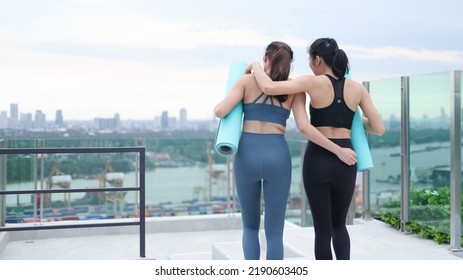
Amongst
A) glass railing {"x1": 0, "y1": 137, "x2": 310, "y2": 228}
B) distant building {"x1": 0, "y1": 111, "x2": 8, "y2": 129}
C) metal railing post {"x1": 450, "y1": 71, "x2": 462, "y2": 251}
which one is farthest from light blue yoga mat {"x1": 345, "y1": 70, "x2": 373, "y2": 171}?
distant building {"x1": 0, "y1": 111, "x2": 8, "y2": 129}

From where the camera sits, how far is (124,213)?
6504mm

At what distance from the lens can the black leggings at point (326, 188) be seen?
2.83 meters

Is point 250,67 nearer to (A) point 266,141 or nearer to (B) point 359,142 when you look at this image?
(A) point 266,141

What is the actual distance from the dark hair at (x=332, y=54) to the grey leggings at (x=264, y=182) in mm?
464

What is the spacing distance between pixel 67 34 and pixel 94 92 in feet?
4.82

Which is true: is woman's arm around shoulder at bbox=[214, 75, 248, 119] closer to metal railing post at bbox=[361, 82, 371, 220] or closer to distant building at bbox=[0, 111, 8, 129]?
metal railing post at bbox=[361, 82, 371, 220]

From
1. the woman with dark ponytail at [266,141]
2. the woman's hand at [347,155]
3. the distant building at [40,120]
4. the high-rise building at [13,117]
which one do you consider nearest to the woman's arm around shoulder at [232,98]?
the woman with dark ponytail at [266,141]

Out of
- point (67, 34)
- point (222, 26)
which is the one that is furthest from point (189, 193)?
point (67, 34)

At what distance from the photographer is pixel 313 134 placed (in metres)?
2.76

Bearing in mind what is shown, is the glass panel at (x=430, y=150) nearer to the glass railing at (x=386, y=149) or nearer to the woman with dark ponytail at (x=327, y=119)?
the glass railing at (x=386, y=149)

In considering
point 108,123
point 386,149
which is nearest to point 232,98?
point 386,149

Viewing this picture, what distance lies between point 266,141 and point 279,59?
0.43m

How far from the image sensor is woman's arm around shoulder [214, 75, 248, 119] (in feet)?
9.33

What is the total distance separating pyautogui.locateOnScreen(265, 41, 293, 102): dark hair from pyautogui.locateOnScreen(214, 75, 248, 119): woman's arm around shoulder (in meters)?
0.14
